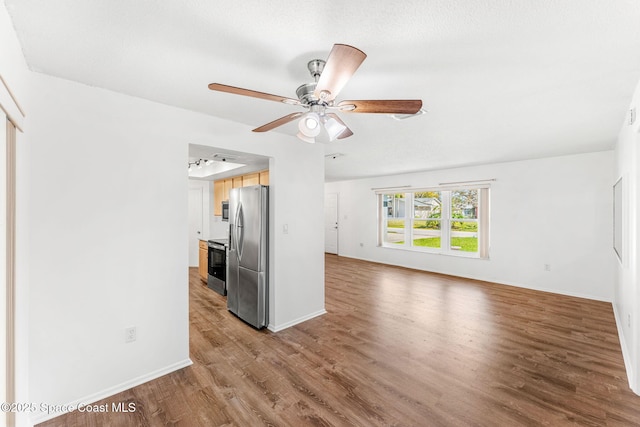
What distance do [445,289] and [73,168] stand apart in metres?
5.32

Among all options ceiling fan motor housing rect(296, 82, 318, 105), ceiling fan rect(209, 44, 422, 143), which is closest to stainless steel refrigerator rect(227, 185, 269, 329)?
ceiling fan rect(209, 44, 422, 143)

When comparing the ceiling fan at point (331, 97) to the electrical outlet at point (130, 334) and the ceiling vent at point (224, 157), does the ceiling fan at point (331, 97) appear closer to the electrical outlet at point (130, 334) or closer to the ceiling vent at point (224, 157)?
the ceiling vent at point (224, 157)

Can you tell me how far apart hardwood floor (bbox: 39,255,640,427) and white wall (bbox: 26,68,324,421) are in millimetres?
280

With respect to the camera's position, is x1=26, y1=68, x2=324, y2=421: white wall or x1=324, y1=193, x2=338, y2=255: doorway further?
x1=324, y1=193, x2=338, y2=255: doorway

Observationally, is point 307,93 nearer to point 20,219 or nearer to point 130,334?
point 20,219

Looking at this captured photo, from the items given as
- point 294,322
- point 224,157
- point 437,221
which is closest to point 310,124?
point 224,157

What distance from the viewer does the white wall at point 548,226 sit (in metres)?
4.46

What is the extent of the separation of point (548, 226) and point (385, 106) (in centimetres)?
497

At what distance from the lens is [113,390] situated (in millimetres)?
2207

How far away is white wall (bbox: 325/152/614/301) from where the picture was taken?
4.46 meters

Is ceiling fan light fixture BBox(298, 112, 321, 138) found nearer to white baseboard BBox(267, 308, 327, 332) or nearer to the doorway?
Result: white baseboard BBox(267, 308, 327, 332)

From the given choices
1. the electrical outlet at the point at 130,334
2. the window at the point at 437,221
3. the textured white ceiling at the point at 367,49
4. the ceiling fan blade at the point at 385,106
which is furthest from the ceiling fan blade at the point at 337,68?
the window at the point at 437,221

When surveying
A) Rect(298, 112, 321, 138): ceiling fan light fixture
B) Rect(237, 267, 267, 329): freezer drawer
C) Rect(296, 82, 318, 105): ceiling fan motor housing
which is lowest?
Rect(237, 267, 267, 329): freezer drawer

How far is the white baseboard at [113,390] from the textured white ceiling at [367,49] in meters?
2.30
